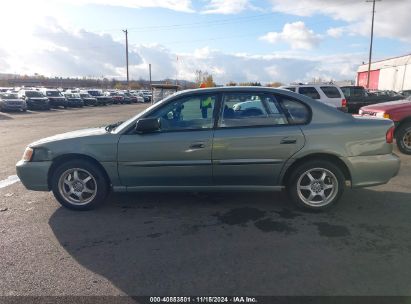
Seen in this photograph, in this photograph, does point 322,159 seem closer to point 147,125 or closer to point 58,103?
point 147,125

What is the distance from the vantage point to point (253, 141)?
4.43 m

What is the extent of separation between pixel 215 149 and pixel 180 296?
204cm

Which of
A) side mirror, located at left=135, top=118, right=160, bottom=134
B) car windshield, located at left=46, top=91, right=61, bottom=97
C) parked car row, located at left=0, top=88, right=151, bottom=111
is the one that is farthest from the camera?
car windshield, located at left=46, top=91, right=61, bottom=97

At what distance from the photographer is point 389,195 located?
5.27m

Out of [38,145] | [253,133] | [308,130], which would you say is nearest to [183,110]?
[253,133]

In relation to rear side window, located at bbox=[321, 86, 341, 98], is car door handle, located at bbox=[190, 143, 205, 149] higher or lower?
lower

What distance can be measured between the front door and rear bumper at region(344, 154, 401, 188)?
1879mm

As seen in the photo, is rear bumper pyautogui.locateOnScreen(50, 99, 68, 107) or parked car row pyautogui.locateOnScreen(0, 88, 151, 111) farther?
rear bumper pyautogui.locateOnScreen(50, 99, 68, 107)

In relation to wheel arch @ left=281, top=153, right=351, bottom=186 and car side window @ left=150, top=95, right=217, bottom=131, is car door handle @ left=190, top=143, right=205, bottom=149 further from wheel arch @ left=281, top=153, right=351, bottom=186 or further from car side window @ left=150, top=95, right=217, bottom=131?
wheel arch @ left=281, top=153, right=351, bottom=186

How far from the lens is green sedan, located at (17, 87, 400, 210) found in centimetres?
445

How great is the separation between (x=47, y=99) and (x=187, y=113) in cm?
2996

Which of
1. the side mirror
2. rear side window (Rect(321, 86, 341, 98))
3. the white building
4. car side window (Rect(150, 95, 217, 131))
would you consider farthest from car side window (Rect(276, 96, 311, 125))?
the white building

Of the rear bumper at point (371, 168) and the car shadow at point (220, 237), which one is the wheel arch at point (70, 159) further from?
the rear bumper at point (371, 168)

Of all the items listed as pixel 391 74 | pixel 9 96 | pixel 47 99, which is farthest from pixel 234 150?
pixel 391 74
